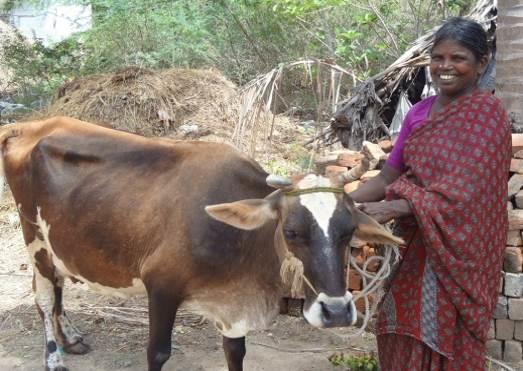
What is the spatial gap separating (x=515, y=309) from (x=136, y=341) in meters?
2.55

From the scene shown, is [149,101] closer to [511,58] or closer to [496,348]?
[511,58]

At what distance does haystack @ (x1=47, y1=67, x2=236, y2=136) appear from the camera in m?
7.95

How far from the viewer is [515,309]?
3.88m

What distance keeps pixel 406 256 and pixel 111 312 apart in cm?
284

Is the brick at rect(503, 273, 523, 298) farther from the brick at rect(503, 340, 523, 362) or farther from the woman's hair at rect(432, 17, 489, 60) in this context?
the woman's hair at rect(432, 17, 489, 60)

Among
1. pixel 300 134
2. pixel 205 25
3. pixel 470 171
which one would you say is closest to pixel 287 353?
pixel 470 171

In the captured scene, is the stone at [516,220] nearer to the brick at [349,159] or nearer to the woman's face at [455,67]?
the brick at [349,159]

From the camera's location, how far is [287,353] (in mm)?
4312

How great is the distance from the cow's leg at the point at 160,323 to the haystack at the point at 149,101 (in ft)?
15.6

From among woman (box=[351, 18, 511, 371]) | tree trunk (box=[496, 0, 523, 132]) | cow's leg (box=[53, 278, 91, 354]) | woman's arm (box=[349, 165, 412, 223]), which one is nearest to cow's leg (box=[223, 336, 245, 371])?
woman (box=[351, 18, 511, 371])

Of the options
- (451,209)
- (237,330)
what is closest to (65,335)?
(237,330)

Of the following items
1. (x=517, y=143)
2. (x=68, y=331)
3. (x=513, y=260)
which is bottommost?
(x=68, y=331)

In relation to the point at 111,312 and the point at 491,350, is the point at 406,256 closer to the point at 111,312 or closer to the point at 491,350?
the point at 491,350

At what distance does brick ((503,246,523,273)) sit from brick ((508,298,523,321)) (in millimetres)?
182
